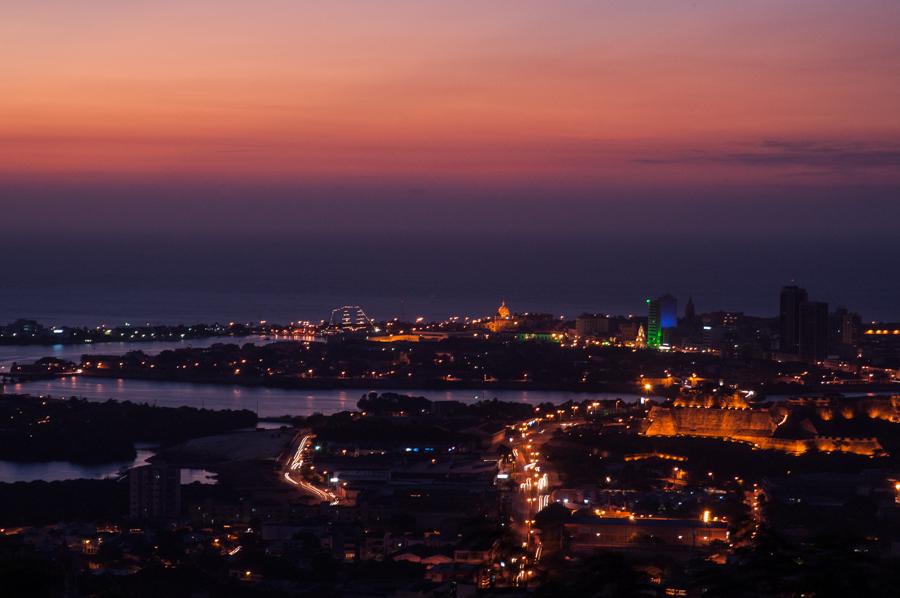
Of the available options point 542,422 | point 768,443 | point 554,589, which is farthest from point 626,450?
point 554,589

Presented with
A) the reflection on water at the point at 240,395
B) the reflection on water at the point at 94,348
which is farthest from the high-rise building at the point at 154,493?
the reflection on water at the point at 94,348

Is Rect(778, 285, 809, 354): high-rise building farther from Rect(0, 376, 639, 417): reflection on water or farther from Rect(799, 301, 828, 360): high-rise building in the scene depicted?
Rect(0, 376, 639, 417): reflection on water

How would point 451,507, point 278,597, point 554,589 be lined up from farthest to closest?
1. point 451,507
2. point 278,597
3. point 554,589

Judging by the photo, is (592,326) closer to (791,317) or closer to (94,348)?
(791,317)

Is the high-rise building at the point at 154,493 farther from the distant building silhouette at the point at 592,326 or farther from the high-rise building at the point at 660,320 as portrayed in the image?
the distant building silhouette at the point at 592,326

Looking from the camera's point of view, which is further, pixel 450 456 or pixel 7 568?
pixel 450 456

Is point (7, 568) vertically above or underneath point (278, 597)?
above

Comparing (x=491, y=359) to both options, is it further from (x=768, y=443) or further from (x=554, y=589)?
(x=554, y=589)
